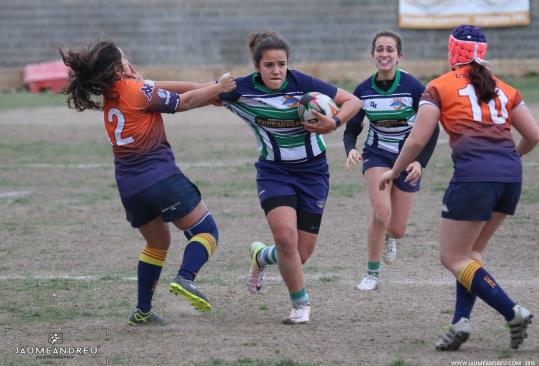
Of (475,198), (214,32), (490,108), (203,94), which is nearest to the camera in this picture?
(475,198)

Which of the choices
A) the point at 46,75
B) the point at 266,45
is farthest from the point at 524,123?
the point at 46,75

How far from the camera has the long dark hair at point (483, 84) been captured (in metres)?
5.59

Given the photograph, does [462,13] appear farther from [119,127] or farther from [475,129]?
[475,129]

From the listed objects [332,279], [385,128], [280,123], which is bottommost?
[332,279]

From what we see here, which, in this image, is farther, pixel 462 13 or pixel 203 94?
pixel 462 13

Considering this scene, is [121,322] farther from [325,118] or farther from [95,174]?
[95,174]

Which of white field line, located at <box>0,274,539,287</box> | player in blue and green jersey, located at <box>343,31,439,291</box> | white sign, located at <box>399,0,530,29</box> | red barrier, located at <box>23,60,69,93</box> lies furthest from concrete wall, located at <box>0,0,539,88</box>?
white field line, located at <box>0,274,539,287</box>

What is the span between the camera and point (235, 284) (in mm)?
7836

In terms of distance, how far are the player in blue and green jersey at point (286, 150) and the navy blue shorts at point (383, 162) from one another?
123 cm

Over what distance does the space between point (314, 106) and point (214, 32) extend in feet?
72.0

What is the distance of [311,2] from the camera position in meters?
27.2

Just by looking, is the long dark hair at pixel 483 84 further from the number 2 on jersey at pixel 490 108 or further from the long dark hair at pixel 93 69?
the long dark hair at pixel 93 69

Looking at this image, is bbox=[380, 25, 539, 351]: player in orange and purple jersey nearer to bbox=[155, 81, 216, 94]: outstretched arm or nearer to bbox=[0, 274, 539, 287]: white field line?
bbox=[155, 81, 216, 94]: outstretched arm

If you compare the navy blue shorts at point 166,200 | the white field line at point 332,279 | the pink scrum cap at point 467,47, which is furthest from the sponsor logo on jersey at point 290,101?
the white field line at point 332,279
